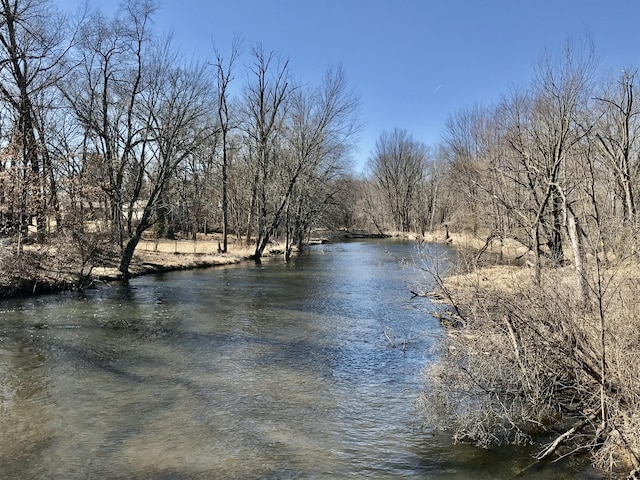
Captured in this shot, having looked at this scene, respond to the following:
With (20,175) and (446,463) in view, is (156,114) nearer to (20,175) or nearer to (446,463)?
(20,175)

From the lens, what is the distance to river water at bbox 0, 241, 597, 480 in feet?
19.9

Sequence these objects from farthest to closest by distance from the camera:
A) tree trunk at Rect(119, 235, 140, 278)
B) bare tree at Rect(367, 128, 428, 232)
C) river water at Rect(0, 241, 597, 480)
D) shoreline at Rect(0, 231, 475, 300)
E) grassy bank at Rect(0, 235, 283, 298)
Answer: bare tree at Rect(367, 128, 428, 232) < tree trunk at Rect(119, 235, 140, 278) < shoreline at Rect(0, 231, 475, 300) < grassy bank at Rect(0, 235, 283, 298) < river water at Rect(0, 241, 597, 480)

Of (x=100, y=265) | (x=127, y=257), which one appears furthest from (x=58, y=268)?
(x=127, y=257)

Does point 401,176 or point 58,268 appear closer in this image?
point 58,268

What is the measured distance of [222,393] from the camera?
846cm

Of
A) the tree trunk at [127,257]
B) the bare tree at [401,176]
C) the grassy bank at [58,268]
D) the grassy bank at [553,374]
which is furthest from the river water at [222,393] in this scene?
the bare tree at [401,176]

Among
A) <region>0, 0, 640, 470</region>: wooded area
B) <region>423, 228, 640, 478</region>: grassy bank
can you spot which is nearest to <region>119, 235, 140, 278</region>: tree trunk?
→ <region>0, 0, 640, 470</region>: wooded area

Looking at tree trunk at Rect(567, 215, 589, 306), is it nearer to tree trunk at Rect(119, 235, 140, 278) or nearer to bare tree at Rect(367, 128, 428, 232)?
tree trunk at Rect(119, 235, 140, 278)

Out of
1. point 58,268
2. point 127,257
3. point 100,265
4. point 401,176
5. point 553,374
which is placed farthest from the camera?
point 401,176

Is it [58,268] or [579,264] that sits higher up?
[579,264]

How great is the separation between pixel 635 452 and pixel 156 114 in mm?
24581

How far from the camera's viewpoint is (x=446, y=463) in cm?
609

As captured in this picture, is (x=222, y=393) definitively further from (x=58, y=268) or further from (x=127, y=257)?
(x=127, y=257)

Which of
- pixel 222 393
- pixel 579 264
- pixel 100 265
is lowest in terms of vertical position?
pixel 222 393
